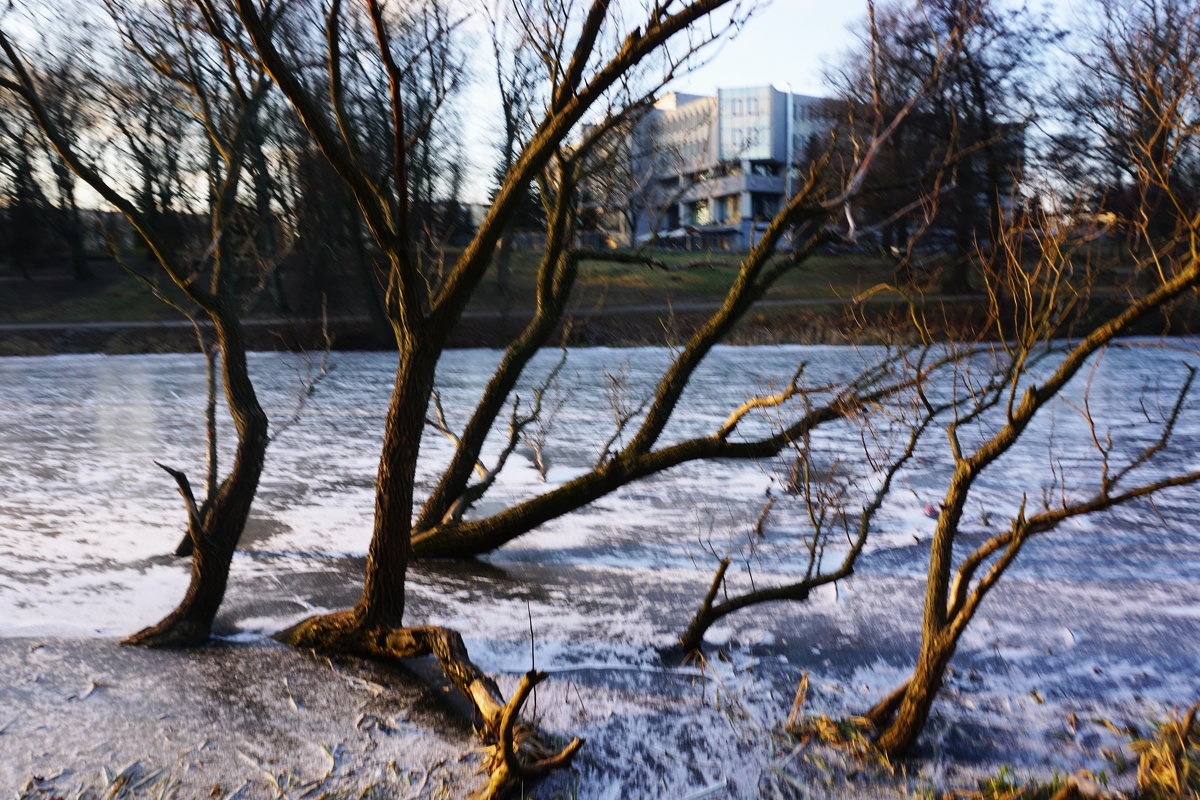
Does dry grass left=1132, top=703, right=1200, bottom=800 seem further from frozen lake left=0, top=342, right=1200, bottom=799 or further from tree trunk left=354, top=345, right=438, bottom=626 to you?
tree trunk left=354, top=345, right=438, bottom=626

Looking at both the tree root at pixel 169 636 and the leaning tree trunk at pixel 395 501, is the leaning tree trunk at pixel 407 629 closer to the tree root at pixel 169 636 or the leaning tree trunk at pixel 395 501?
the leaning tree trunk at pixel 395 501

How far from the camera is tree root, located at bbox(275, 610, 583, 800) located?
4.82 metres

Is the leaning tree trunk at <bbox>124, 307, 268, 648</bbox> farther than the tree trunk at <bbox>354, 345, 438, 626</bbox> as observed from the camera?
Yes

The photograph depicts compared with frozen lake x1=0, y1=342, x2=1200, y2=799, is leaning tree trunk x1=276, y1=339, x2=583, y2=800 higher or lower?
higher

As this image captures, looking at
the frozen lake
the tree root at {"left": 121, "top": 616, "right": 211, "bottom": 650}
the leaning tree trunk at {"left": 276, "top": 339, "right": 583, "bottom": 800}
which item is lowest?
the frozen lake

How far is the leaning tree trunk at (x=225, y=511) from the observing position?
695 cm

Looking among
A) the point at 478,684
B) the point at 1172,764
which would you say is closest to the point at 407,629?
the point at 478,684

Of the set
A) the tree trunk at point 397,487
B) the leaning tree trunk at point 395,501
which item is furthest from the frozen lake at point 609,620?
the tree trunk at point 397,487

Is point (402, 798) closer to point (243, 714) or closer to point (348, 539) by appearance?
point (243, 714)

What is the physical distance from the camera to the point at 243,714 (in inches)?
235

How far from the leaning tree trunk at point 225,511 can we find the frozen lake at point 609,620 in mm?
253

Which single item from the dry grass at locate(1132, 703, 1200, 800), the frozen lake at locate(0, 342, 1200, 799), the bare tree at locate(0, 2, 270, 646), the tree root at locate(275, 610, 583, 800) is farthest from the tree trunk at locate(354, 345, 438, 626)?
the dry grass at locate(1132, 703, 1200, 800)

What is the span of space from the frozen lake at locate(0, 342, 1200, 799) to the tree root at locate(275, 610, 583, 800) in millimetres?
197

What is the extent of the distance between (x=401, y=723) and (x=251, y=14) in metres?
3.81
